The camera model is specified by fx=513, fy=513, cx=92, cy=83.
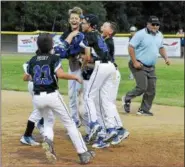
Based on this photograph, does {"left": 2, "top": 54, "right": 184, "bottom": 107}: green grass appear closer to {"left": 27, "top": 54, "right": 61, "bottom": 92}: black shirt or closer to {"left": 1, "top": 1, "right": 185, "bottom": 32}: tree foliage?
{"left": 27, "top": 54, "right": 61, "bottom": 92}: black shirt

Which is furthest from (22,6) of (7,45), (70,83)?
(70,83)

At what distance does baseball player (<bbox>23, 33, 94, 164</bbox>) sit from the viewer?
20.7 ft

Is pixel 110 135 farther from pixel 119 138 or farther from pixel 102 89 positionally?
pixel 102 89

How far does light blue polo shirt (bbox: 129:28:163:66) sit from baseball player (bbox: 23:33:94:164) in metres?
4.35

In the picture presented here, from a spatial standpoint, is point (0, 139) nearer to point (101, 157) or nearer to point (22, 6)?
point (101, 157)

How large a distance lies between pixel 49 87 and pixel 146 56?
456 centimetres

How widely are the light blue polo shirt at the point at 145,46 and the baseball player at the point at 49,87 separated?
435 centimetres

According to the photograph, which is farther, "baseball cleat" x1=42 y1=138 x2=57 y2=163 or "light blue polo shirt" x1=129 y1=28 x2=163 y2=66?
"light blue polo shirt" x1=129 y1=28 x2=163 y2=66

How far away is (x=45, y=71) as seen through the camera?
20.8 feet

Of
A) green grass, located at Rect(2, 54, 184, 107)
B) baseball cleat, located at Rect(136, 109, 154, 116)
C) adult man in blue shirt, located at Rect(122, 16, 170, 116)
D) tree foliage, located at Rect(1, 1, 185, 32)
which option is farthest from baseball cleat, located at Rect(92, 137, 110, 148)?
tree foliage, located at Rect(1, 1, 185, 32)

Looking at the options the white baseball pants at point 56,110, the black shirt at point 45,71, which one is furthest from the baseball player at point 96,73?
the black shirt at point 45,71

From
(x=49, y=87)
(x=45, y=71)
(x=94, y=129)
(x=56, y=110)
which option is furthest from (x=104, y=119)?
(x=45, y=71)

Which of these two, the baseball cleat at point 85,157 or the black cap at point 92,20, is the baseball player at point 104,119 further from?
the baseball cleat at point 85,157

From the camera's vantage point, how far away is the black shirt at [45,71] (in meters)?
6.32
